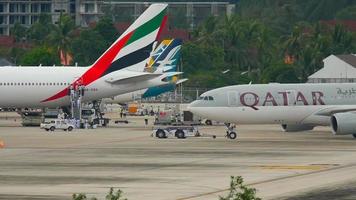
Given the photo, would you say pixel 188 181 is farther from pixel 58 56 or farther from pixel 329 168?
pixel 58 56

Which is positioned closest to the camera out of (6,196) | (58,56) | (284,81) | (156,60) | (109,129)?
(6,196)

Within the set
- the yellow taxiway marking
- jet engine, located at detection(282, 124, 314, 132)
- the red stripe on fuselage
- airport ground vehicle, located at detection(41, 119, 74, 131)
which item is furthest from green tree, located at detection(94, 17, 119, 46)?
the yellow taxiway marking

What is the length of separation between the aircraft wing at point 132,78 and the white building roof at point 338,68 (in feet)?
160

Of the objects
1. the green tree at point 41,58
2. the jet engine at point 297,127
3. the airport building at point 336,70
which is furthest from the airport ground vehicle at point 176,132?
the green tree at point 41,58

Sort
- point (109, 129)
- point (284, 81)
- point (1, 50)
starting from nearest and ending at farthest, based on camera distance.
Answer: point (109, 129) < point (284, 81) < point (1, 50)

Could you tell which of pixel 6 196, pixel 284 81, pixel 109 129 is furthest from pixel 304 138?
pixel 284 81

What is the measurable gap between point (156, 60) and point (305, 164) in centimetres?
6037

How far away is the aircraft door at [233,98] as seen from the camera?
3281 inches

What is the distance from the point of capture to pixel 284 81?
151 metres

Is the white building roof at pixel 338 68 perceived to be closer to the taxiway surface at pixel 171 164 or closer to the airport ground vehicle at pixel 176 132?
the taxiway surface at pixel 171 164

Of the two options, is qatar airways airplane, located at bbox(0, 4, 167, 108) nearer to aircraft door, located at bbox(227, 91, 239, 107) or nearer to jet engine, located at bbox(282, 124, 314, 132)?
jet engine, located at bbox(282, 124, 314, 132)

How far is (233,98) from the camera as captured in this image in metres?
83.6

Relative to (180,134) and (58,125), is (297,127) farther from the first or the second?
(58,125)

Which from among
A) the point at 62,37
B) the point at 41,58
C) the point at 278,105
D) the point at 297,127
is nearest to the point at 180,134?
the point at 278,105
